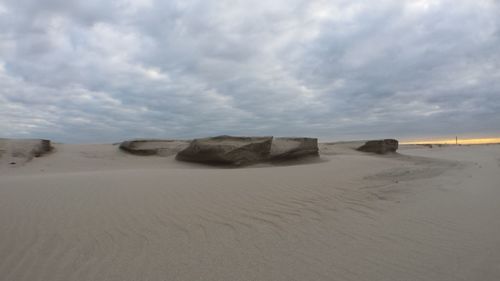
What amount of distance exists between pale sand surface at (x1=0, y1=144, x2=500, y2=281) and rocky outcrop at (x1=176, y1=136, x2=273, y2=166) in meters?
3.59

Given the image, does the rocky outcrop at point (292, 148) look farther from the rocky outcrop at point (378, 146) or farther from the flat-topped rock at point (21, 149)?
the flat-topped rock at point (21, 149)

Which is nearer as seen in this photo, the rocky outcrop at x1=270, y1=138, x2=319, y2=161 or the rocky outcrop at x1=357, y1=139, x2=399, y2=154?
the rocky outcrop at x1=270, y1=138, x2=319, y2=161

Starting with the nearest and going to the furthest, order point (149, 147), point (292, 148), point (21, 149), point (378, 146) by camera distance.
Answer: point (21, 149)
point (292, 148)
point (149, 147)
point (378, 146)

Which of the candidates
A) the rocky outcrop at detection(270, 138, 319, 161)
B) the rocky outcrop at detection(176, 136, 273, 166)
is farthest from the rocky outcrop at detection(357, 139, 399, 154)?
the rocky outcrop at detection(176, 136, 273, 166)

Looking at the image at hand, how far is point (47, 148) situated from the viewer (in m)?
11.3

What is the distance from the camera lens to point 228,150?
35.2 feet

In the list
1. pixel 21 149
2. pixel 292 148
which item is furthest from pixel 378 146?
pixel 21 149

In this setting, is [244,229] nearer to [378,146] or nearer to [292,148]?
[292,148]

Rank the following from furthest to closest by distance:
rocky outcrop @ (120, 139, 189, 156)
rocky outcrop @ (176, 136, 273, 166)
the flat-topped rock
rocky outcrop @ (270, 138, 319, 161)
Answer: rocky outcrop @ (120, 139, 189, 156) → rocky outcrop @ (270, 138, 319, 161) → rocky outcrop @ (176, 136, 273, 166) → the flat-topped rock

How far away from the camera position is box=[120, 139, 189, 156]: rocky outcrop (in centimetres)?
1232

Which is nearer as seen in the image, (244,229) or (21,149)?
(244,229)

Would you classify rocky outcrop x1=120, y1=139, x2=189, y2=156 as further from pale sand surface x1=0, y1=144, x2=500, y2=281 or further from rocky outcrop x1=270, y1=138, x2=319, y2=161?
pale sand surface x1=0, y1=144, x2=500, y2=281

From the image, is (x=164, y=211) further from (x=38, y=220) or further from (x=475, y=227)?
(x=475, y=227)

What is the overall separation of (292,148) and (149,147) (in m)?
5.12
